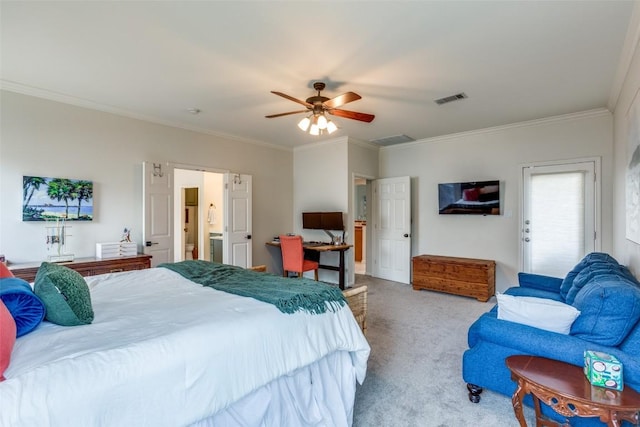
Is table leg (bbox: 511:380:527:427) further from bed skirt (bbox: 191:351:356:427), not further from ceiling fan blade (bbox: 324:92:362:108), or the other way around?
ceiling fan blade (bbox: 324:92:362:108)

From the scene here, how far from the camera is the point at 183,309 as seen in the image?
1.65 meters

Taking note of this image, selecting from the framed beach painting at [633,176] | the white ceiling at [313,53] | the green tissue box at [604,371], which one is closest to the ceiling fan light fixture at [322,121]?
the white ceiling at [313,53]

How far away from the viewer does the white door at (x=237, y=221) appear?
5156mm

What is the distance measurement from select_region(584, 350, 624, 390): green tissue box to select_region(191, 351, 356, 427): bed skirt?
1.23 metres

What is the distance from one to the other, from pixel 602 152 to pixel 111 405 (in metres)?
→ 5.66

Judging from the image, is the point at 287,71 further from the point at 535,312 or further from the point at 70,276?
the point at 535,312

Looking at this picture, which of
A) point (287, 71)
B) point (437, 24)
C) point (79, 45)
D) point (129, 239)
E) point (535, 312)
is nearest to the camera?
point (535, 312)

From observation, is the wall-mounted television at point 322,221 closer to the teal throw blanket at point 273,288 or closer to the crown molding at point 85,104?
the crown molding at point 85,104

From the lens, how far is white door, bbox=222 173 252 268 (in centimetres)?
516

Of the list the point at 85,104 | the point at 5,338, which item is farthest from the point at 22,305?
the point at 85,104

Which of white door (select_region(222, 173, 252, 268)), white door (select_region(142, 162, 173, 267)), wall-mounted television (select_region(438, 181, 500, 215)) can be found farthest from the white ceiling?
white door (select_region(222, 173, 252, 268))

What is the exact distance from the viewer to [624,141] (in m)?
3.16

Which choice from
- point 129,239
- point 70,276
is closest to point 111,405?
point 70,276

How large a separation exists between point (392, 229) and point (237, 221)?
291 cm
